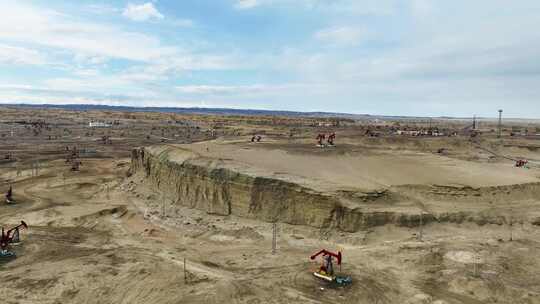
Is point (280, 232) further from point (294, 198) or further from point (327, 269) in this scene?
point (327, 269)

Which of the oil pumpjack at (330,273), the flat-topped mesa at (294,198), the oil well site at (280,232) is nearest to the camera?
the oil well site at (280,232)

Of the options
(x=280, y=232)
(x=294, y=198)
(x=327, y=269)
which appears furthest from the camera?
(x=294, y=198)

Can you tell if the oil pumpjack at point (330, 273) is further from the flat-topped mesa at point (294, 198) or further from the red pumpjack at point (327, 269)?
the flat-topped mesa at point (294, 198)

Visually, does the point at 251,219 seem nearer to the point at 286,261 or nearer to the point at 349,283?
the point at 286,261

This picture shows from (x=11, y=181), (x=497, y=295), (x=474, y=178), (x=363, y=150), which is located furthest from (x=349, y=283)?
(x=11, y=181)

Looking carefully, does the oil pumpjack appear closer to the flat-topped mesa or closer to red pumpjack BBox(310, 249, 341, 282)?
red pumpjack BBox(310, 249, 341, 282)

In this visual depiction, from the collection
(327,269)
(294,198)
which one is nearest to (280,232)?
(294,198)

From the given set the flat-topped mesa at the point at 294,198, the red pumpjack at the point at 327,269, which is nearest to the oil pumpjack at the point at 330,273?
the red pumpjack at the point at 327,269
